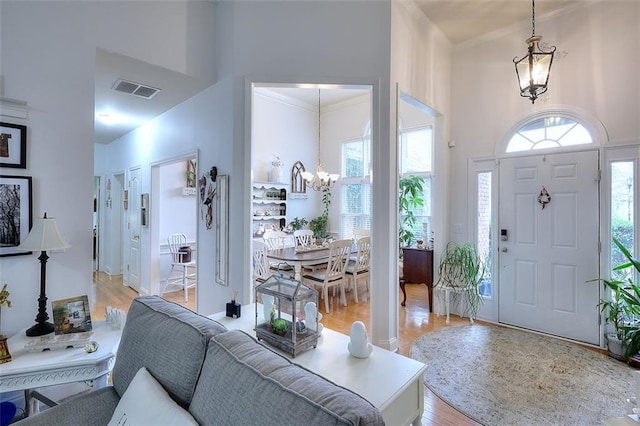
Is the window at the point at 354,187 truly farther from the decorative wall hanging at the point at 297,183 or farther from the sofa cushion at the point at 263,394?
the sofa cushion at the point at 263,394

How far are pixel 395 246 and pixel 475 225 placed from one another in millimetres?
1546

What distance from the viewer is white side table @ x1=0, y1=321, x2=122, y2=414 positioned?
162 centimetres

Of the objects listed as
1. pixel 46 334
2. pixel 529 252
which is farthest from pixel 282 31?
pixel 529 252

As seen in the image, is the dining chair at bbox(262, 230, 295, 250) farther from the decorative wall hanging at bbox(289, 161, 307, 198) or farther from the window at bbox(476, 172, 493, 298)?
the window at bbox(476, 172, 493, 298)

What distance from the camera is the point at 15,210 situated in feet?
7.02

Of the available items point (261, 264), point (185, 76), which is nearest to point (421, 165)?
point (261, 264)

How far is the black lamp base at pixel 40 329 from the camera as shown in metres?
1.96

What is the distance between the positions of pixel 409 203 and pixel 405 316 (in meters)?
2.37

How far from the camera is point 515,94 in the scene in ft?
12.4

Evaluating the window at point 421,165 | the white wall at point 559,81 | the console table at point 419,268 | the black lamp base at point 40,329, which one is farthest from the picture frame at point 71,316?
the window at point 421,165

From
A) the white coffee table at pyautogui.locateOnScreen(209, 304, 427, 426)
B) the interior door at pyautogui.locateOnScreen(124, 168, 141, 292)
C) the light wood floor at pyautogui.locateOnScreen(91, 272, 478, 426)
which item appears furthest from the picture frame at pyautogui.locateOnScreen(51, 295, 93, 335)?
the interior door at pyautogui.locateOnScreen(124, 168, 141, 292)

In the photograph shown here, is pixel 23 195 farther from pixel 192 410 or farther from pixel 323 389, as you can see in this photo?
pixel 323 389

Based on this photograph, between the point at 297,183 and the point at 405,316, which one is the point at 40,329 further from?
the point at 297,183

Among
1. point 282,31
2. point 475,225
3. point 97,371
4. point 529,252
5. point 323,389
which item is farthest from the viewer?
point 475,225
